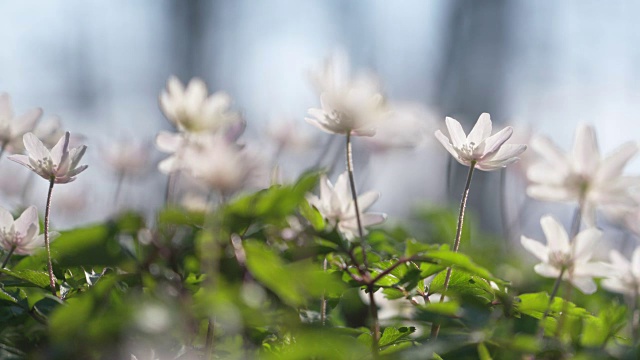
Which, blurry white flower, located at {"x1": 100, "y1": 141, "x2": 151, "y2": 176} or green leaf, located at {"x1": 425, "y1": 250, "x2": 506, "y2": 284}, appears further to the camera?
blurry white flower, located at {"x1": 100, "y1": 141, "x2": 151, "y2": 176}

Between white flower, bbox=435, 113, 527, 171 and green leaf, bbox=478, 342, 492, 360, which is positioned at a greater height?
white flower, bbox=435, 113, 527, 171

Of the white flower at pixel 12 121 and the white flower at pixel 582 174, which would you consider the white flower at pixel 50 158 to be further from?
the white flower at pixel 582 174

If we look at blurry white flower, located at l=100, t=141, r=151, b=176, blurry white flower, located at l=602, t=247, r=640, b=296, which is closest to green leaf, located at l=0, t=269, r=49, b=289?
blurry white flower, located at l=602, t=247, r=640, b=296

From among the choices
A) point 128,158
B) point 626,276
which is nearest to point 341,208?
point 626,276

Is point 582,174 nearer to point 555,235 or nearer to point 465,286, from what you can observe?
point 555,235

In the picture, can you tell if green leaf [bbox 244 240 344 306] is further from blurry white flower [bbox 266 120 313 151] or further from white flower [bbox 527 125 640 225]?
blurry white flower [bbox 266 120 313 151]

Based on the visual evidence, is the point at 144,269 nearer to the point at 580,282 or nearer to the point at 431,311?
the point at 431,311
